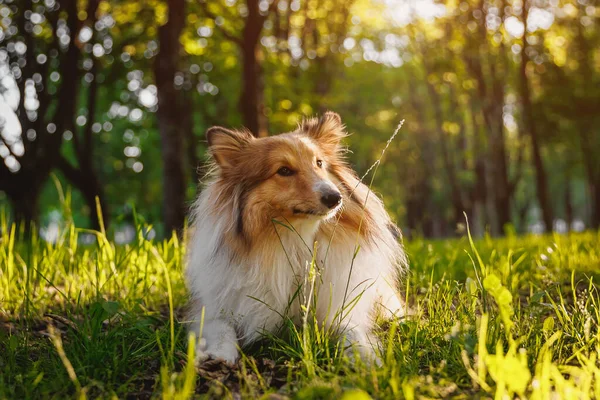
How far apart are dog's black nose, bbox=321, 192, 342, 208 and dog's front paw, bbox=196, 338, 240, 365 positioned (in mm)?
1000

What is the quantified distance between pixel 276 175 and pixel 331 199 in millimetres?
494

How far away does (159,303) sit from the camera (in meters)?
4.51

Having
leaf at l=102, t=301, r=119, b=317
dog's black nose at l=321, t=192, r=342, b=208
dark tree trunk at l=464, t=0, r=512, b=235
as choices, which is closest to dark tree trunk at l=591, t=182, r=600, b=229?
dark tree trunk at l=464, t=0, r=512, b=235

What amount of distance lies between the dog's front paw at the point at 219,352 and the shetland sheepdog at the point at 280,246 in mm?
12

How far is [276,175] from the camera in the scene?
3742 millimetres

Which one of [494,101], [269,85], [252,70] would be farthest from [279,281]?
[494,101]

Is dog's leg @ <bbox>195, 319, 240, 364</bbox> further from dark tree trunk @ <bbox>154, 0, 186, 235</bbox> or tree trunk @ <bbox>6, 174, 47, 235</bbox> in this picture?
tree trunk @ <bbox>6, 174, 47, 235</bbox>

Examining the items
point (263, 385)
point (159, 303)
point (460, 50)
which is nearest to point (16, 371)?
point (263, 385)

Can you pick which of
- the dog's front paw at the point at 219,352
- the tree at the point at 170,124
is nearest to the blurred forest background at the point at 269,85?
the tree at the point at 170,124

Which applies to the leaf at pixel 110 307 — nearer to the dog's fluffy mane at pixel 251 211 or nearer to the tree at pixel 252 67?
the dog's fluffy mane at pixel 251 211

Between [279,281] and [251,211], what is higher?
[251,211]

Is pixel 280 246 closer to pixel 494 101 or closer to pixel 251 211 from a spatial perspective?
pixel 251 211

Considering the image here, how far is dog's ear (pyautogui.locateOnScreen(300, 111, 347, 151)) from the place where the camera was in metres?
4.36

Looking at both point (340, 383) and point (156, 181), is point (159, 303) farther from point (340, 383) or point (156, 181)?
point (156, 181)
